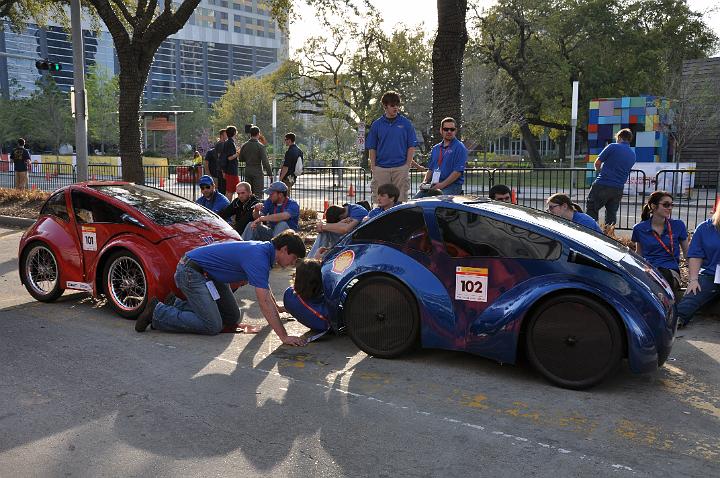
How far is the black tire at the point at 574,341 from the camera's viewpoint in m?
4.75

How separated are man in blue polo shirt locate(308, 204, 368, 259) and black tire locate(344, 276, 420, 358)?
2521 millimetres

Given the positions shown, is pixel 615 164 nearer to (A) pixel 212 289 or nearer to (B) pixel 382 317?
(B) pixel 382 317

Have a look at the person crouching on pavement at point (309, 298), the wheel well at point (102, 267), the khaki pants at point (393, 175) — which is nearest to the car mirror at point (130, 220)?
the wheel well at point (102, 267)

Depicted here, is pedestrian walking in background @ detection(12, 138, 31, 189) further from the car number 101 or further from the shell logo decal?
the car number 101

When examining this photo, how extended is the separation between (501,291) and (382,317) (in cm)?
105

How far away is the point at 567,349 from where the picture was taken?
192 inches

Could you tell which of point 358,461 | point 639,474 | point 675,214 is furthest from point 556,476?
point 675,214

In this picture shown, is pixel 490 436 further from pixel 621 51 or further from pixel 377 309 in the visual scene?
pixel 621 51

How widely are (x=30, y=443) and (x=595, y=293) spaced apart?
12.4ft

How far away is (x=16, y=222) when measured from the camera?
1551 centimetres

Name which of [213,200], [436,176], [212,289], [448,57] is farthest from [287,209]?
[448,57]

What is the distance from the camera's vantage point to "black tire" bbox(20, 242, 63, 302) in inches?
297

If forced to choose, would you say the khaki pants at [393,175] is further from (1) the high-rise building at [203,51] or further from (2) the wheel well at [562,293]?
→ (1) the high-rise building at [203,51]

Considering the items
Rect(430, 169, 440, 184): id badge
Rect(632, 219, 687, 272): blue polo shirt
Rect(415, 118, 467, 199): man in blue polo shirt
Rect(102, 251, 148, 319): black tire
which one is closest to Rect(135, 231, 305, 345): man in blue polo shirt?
Rect(102, 251, 148, 319): black tire
